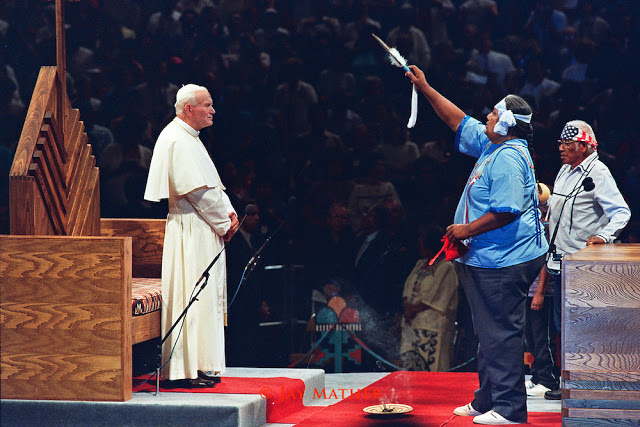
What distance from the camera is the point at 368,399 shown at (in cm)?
560

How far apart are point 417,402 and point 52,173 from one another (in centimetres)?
275

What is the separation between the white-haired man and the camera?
5094 millimetres

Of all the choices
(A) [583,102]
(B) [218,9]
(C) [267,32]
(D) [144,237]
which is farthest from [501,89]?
(D) [144,237]

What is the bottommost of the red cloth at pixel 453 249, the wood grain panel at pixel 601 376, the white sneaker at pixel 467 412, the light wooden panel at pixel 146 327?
the white sneaker at pixel 467 412

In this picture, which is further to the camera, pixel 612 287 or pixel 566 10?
pixel 566 10

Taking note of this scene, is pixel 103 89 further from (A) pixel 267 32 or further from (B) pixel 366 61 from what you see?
(B) pixel 366 61

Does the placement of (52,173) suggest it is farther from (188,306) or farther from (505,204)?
(505,204)

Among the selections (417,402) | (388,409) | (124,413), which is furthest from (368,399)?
(124,413)

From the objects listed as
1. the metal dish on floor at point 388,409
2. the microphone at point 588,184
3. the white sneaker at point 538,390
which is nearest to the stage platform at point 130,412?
the metal dish on floor at point 388,409

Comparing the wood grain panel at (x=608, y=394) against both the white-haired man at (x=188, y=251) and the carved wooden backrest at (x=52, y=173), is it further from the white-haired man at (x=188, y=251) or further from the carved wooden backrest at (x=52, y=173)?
the carved wooden backrest at (x=52, y=173)

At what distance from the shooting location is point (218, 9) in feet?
24.9

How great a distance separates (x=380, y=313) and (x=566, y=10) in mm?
3069

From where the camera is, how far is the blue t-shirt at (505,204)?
4309 mm

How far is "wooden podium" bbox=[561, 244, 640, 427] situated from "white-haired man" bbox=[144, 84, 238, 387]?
2.19m
